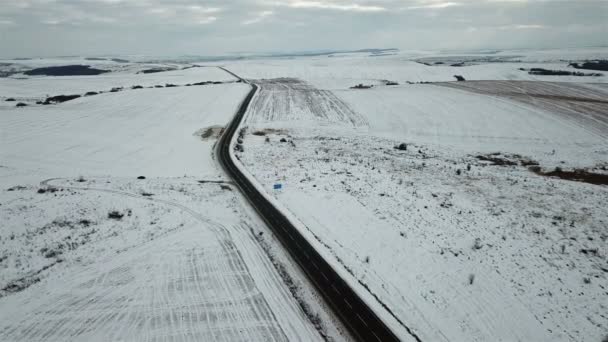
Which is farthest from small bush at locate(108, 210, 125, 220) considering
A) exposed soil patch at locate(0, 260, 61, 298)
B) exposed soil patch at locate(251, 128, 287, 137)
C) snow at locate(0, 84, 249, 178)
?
exposed soil patch at locate(251, 128, 287, 137)

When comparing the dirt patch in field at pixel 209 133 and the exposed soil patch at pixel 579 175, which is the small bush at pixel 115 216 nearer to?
the dirt patch in field at pixel 209 133

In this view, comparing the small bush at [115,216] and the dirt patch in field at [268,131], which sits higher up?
the dirt patch in field at [268,131]

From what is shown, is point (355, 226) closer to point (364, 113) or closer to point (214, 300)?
point (214, 300)

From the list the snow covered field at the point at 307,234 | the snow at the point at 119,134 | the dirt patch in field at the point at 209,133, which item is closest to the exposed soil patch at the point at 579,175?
the snow covered field at the point at 307,234

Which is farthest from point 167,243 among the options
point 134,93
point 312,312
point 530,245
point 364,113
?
point 134,93

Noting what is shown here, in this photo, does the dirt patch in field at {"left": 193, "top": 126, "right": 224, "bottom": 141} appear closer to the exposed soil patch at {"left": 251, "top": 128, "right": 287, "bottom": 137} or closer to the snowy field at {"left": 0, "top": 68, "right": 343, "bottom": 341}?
the exposed soil patch at {"left": 251, "top": 128, "right": 287, "bottom": 137}

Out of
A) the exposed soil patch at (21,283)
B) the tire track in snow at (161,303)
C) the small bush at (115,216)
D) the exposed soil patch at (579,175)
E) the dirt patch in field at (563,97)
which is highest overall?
the dirt patch in field at (563,97)
